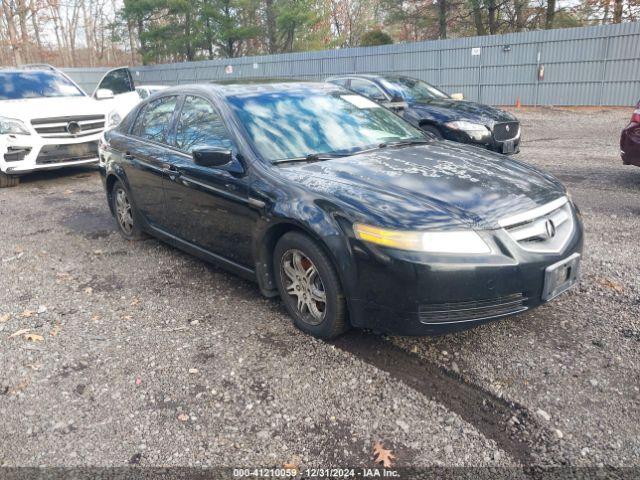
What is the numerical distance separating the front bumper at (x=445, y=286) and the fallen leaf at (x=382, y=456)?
73 cm

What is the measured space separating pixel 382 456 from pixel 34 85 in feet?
32.4

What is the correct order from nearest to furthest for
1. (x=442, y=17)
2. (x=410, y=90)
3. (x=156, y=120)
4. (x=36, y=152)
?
(x=156, y=120) → (x=36, y=152) → (x=410, y=90) → (x=442, y=17)

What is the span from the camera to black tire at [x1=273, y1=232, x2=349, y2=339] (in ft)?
10.9

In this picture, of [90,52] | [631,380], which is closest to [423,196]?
[631,380]

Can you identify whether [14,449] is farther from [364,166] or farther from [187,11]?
[187,11]

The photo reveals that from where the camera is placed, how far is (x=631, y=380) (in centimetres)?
300

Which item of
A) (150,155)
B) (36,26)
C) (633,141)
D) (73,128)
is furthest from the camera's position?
(36,26)

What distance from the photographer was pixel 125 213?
5.90 meters

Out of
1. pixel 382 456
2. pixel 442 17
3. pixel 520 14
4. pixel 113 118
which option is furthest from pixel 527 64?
pixel 382 456

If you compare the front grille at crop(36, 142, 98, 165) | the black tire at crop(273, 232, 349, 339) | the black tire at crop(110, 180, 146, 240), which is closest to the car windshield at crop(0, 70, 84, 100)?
the front grille at crop(36, 142, 98, 165)

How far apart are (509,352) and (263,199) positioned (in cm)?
182

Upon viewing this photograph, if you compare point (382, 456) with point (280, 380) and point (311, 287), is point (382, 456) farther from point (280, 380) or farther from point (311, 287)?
point (311, 287)

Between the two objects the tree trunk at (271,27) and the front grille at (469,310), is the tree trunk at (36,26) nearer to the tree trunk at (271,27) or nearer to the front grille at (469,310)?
the tree trunk at (271,27)

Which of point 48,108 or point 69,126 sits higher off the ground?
point 48,108
